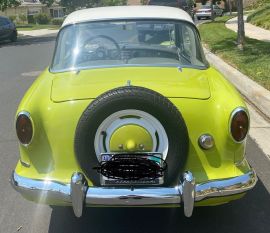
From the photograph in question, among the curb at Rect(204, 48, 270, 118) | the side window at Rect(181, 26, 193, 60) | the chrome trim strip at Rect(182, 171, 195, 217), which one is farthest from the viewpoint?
the curb at Rect(204, 48, 270, 118)

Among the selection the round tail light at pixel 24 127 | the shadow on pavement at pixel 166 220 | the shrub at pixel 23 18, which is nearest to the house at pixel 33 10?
the shrub at pixel 23 18

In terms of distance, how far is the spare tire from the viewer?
3297 millimetres

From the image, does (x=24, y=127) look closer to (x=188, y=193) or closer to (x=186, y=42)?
(x=188, y=193)

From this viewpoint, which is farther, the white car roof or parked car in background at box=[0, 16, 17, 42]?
parked car in background at box=[0, 16, 17, 42]

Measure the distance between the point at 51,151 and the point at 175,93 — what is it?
1.01 m

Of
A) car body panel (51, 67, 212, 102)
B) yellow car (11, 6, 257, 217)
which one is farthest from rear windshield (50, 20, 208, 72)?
yellow car (11, 6, 257, 217)

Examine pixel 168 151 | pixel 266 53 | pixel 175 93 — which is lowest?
pixel 266 53

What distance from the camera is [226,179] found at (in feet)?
11.4

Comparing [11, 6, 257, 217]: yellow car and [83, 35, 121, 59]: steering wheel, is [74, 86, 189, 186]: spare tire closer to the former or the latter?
[11, 6, 257, 217]: yellow car

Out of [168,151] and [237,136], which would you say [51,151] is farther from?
[237,136]

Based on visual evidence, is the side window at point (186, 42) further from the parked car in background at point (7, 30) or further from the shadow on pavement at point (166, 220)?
the parked car in background at point (7, 30)

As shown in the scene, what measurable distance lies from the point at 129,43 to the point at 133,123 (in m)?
1.53

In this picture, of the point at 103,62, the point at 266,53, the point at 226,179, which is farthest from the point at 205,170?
the point at 266,53

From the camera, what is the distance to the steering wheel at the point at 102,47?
4.61 metres
